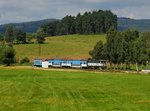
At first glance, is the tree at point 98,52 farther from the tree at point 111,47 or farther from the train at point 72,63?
the train at point 72,63

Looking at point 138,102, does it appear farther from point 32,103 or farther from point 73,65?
point 73,65

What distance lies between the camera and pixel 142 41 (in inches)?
5349

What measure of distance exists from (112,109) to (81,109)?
2149 mm

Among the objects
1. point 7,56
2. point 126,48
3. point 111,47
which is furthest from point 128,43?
point 7,56

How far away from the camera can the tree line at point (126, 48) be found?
429 ft

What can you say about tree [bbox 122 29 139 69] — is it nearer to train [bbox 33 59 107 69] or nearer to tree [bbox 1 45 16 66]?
train [bbox 33 59 107 69]

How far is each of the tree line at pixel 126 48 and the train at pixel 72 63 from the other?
454 cm

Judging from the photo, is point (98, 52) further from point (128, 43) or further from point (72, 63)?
point (128, 43)

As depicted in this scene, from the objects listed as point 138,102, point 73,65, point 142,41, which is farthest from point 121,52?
point 138,102

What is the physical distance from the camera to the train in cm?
14130

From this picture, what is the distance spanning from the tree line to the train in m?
4.54

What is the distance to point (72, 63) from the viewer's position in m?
148

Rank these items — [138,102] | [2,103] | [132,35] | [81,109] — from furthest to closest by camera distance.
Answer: [132,35], [138,102], [2,103], [81,109]

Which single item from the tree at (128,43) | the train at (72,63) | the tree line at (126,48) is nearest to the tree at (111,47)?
the tree line at (126,48)
